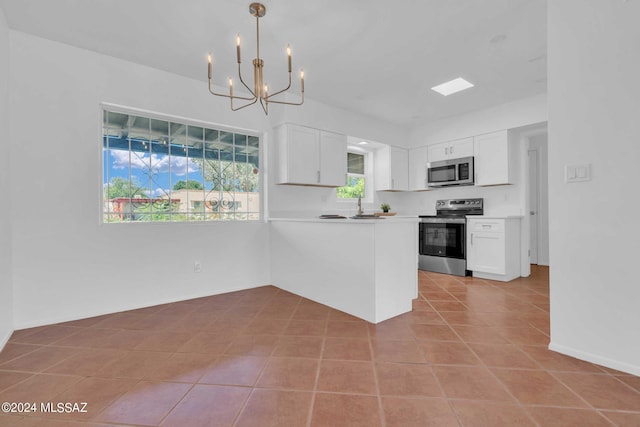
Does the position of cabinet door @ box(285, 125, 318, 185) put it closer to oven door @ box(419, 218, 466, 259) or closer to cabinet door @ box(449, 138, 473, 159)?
oven door @ box(419, 218, 466, 259)

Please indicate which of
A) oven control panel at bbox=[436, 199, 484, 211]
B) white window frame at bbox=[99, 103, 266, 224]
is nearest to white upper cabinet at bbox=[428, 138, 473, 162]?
oven control panel at bbox=[436, 199, 484, 211]

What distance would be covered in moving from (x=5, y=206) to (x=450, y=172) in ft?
16.9

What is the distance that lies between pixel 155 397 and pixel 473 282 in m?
3.71

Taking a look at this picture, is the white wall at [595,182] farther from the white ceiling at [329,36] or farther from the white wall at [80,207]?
the white wall at [80,207]

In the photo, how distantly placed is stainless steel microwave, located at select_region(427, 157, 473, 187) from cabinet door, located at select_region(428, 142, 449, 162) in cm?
8

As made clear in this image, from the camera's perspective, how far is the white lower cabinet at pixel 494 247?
150 inches

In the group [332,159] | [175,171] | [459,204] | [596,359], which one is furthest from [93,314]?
[459,204]

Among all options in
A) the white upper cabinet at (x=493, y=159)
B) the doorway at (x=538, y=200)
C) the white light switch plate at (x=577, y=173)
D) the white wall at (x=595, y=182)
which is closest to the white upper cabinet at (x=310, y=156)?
the white upper cabinet at (x=493, y=159)

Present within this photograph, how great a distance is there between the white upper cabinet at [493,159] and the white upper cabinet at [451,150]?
105mm

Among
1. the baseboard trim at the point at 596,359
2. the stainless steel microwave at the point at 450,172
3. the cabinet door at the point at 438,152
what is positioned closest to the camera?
the baseboard trim at the point at 596,359

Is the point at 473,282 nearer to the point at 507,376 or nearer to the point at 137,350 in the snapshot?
the point at 507,376

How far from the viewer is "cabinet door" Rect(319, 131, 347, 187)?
4.06 meters

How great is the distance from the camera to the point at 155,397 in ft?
4.77

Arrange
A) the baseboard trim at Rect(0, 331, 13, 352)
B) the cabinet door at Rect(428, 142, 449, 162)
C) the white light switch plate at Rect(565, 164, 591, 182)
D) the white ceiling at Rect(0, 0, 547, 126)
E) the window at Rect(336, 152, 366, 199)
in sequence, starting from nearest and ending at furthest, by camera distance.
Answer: the white light switch plate at Rect(565, 164, 591, 182) → the baseboard trim at Rect(0, 331, 13, 352) → the white ceiling at Rect(0, 0, 547, 126) → the cabinet door at Rect(428, 142, 449, 162) → the window at Rect(336, 152, 366, 199)
